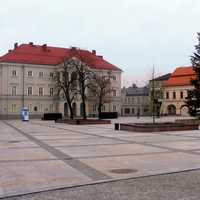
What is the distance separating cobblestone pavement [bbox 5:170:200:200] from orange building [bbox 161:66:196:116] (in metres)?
99.5

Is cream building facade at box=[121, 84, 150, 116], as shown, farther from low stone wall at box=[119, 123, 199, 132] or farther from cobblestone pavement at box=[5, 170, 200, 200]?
cobblestone pavement at box=[5, 170, 200, 200]

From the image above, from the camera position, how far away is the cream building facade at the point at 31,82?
85.3 m

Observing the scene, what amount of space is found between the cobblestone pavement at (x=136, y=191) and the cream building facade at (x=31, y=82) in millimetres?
73569

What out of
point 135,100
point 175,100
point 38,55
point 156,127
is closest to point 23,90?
point 38,55

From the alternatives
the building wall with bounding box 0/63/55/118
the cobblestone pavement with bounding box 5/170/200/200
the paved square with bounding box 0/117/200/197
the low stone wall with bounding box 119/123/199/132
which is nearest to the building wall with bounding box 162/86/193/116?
the building wall with bounding box 0/63/55/118

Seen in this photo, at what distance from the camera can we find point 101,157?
15.4 meters

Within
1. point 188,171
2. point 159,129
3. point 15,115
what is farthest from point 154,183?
point 15,115

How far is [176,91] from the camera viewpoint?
11250cm

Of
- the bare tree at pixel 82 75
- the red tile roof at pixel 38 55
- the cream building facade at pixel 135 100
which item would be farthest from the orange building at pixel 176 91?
the bare tree at pixel 82 75

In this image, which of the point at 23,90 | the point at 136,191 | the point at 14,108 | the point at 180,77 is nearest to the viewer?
the point at 136,191

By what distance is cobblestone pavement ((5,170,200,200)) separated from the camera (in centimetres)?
848

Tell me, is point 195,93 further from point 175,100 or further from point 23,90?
point 175,100

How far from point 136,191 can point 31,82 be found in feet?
268

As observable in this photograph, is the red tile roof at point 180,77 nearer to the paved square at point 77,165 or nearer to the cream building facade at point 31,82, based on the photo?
the cream building facade at point 31,82
